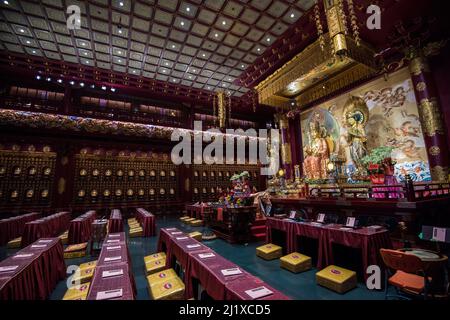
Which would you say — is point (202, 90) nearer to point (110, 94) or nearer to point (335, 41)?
point (110, 94)

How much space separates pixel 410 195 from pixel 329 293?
2206mm

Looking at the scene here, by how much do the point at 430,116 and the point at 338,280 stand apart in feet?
19.6

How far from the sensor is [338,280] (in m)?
2.59

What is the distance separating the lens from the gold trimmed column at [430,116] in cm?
538

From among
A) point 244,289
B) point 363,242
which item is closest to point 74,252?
point 244,289

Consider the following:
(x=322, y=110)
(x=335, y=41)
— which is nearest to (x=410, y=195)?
(x=335, y=41)

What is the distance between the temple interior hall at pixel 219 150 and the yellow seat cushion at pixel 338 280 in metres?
0.02

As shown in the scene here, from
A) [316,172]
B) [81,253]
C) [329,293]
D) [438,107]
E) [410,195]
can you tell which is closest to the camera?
[329,293]

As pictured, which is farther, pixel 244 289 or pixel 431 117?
pixel 431 117

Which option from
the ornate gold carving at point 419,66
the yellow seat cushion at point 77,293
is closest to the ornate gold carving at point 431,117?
the ornate gold carving at point 419,66

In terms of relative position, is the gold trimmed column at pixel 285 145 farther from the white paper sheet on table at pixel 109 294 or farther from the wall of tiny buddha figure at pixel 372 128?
the white paper sheet on table at pixel 109 294

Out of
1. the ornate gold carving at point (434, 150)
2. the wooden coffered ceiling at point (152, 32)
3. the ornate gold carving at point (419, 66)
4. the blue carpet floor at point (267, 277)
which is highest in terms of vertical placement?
the wooden coffered ceiling at point (152, 32)

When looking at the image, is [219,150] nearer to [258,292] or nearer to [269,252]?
[269,252]

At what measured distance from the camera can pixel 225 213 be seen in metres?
5.61
